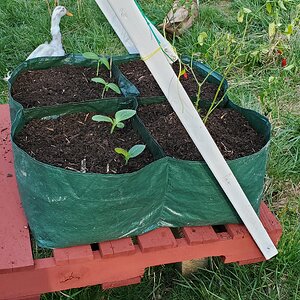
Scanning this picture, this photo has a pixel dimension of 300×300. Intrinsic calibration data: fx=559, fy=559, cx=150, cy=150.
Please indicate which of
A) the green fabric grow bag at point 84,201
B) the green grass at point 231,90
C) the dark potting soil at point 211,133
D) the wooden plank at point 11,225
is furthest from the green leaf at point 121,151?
the green grass at point 231,90

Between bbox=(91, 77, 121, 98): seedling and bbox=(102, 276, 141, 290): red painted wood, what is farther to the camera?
bbox=(91, 77, 121, 98): seedling

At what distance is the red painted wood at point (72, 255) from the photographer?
74.7 inches

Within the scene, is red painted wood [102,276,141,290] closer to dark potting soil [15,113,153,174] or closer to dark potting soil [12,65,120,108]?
dark potting soil [15,113,153,174]

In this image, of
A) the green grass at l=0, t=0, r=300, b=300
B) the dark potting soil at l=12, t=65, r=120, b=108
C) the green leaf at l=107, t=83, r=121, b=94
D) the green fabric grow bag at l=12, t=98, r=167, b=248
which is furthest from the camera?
the dark potting soil at l=12, t=65, r=120, b=108

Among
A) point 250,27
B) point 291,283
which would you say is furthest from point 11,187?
point 250,27

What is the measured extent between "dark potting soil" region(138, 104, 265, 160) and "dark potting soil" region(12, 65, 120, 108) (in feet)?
0.87

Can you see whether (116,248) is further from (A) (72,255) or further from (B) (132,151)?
(B) (132,151)

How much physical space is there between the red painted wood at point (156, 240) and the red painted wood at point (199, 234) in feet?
0.20

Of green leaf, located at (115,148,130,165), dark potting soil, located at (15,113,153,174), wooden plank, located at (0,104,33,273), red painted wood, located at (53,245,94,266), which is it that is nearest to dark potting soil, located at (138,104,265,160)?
dark potting soil, located at (15,113,153,174)

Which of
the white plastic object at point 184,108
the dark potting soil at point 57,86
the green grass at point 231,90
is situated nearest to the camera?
the white plastic object at point 184,108

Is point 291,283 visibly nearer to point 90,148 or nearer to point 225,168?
point 225,168

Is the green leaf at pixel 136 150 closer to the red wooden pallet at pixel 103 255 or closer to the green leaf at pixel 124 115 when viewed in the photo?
the green leaf at pixel 124 115

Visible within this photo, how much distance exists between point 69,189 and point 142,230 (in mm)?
340

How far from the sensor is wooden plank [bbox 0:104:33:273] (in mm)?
1877
